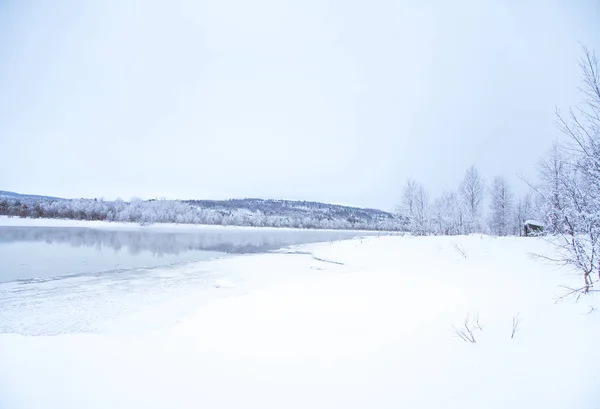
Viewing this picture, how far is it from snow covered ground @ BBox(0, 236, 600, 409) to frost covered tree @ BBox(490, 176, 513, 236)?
35578mm

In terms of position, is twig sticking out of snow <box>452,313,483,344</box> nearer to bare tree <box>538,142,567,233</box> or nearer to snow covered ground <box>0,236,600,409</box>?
snow covered ground <box>0,236,600,409</box>

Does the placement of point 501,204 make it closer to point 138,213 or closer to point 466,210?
point 466,210

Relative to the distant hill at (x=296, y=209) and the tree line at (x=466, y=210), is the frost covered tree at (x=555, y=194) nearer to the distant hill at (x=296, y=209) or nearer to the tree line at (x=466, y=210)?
the tree line at (x=466, y=210)

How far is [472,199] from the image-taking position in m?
38.3

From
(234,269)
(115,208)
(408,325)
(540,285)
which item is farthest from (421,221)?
(115,208)

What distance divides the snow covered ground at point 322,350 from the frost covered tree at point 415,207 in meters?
33.5

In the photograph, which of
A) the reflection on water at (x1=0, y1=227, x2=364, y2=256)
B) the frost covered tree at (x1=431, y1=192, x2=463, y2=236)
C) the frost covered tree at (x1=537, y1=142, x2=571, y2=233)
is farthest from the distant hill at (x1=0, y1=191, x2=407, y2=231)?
the frost covered tree at (x1=537, y1=142, x2=571, y2=233)

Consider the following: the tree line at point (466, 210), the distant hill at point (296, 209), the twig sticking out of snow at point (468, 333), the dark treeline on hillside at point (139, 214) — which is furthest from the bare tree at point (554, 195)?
the distant hill at point (296, 209)

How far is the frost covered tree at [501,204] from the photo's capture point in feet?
129

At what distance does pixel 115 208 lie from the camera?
96562mm

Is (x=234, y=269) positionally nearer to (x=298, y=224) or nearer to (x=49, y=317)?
(x=49, y=317)

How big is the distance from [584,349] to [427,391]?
2.32 m

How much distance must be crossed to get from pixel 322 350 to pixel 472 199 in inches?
1566

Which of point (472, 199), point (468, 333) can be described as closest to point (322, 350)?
point (468, 333)
